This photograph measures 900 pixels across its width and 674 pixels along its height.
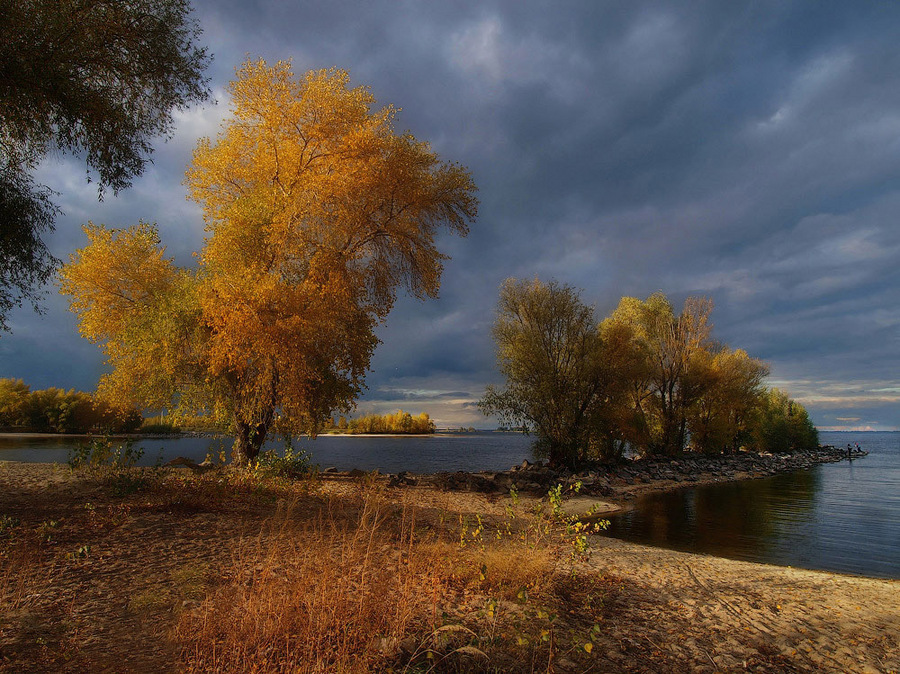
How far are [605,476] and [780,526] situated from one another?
1172cm

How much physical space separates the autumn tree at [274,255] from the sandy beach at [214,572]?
5.55 metres

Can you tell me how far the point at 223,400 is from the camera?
611 inches

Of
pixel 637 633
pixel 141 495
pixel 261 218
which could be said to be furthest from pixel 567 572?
pixel 261 218

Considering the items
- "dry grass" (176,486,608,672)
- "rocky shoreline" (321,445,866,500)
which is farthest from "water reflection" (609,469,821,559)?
"dry grass" (176,486,608,672)

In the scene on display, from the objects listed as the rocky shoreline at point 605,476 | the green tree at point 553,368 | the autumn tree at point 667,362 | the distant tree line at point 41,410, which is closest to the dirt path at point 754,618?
the rocky shoreline at point 605,476

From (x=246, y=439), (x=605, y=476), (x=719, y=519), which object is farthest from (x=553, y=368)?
(x=246, y=439)

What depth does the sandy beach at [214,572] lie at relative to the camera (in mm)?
4242

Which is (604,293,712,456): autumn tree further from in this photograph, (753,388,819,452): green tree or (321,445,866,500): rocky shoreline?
(753,388,819,452): green tree

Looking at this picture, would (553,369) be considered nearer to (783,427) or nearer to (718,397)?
(718,397)

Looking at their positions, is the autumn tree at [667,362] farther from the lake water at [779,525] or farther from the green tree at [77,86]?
the green tree at [77,86]

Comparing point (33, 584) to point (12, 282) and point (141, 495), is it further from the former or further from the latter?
point (12, 282)

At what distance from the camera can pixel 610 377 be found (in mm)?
30203

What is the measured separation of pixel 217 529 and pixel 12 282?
7.11 meters

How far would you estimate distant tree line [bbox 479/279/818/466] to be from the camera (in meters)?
29.5
